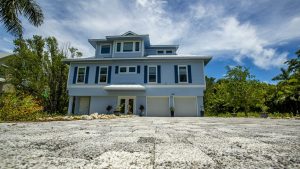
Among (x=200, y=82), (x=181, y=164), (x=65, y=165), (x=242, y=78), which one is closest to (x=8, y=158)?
(x=65, y=165)

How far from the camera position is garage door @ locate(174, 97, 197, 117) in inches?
509

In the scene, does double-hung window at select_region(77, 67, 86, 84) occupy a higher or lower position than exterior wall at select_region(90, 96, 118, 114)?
higher

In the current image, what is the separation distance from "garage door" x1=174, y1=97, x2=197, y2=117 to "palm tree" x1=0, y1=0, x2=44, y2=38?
1093cm

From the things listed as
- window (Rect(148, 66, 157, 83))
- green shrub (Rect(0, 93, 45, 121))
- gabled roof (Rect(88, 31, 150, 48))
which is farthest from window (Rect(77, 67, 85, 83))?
green shrub (Rect(0, 93, 45, 121))

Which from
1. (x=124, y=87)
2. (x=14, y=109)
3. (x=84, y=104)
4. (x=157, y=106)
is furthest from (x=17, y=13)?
(x=157, y=106)

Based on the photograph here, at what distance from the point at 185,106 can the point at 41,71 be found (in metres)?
14.9

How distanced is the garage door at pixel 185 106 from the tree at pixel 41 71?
12.4m

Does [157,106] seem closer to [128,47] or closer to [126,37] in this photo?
[128,47]

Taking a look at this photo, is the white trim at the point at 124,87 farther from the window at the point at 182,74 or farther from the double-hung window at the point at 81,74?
the window at the point at 182,74

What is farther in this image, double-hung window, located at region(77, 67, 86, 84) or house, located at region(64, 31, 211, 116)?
double-hung window, located at region(77, 67, 86, 84)

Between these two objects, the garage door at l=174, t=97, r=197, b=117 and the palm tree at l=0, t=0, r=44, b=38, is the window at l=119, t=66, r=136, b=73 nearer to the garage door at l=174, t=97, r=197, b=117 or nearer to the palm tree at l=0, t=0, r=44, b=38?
the garage door at l=174, t=97, r=197, b=117

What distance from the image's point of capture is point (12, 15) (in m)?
7.67

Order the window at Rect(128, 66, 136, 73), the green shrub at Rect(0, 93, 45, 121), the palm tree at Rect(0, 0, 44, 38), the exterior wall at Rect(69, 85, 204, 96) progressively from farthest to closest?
the window at Rect(128, 66, 136, 73), the exterior wall at Rect(69, 85, 204, 96), the palm tree at Rect(0, 0, 44, 38), the green shrub at Rect(0, 93, 45, 121)

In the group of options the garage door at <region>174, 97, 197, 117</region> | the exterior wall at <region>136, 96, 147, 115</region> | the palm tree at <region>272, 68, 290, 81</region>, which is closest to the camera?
the garage door at <region>174, 97, 197, 117</region>
